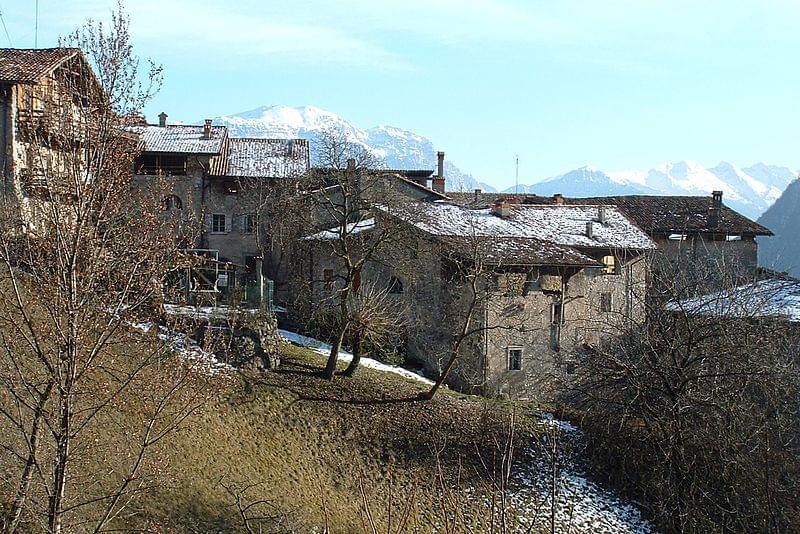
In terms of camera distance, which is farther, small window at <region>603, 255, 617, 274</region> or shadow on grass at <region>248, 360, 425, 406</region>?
small window at <region>603, 255, 617, 274</region>

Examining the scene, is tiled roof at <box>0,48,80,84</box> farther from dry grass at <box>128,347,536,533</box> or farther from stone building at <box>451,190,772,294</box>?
stone building at <box>451,190,772,294</box>

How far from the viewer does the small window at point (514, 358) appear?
1089 inches

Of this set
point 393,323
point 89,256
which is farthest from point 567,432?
point 89,256

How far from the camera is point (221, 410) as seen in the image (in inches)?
758

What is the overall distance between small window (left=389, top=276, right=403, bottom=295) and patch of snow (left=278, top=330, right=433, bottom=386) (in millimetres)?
3001

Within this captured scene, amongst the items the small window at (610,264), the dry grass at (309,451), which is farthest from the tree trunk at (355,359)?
the small window at (610,264)

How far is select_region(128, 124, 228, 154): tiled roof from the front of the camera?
122 ft

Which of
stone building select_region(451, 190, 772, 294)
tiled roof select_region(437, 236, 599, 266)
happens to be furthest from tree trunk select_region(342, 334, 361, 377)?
stone building select_region(451, 190, 772, 294)

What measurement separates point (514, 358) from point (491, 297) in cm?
320

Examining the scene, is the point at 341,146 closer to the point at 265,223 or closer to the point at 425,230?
the point at 425,230

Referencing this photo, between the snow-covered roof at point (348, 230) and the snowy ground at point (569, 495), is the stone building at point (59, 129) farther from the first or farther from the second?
the snow-covered roof at point (348, 230)

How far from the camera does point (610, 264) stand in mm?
30969

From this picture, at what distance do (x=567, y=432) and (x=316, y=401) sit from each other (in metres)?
7.07

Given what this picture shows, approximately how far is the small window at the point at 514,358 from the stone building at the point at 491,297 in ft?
0.11
